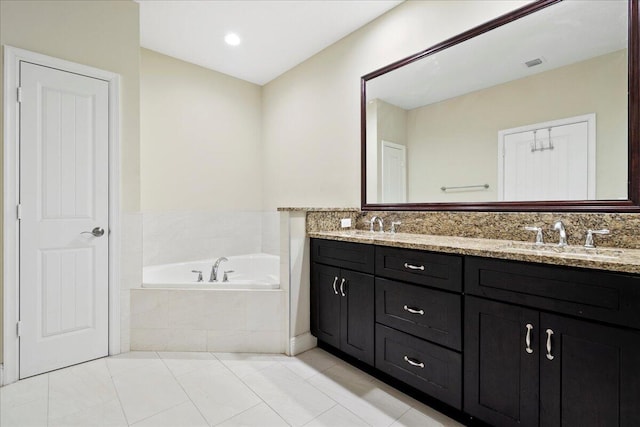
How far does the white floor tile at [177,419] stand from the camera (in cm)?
158

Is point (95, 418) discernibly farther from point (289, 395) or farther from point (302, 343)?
point (302, 343)

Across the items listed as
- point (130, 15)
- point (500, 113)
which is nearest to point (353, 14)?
point (500, 113)

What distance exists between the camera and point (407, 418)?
65.0 inches

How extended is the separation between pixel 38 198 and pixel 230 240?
1.86 m

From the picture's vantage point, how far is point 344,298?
2.15m

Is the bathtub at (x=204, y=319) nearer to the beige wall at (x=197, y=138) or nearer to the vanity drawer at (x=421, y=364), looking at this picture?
the vanity drawer at (x=421, y=364)

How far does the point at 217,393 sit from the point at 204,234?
197cm

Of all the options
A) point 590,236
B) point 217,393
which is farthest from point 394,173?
point 217,393

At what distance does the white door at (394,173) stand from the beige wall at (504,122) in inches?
2.4

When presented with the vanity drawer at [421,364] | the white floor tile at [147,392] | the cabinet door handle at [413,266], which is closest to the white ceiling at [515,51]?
the cabinet door handle at [413,266]

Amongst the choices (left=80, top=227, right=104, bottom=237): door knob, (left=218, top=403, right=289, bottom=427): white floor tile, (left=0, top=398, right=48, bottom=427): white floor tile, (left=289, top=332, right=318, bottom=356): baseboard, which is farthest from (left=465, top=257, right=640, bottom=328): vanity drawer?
(left=80, top=227, right=104, bottom=237): door knob

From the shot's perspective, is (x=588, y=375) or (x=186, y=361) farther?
(x=186, y=361)

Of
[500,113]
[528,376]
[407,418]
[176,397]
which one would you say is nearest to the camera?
[528,376]

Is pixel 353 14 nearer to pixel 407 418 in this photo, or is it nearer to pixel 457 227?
pixel 457 227
